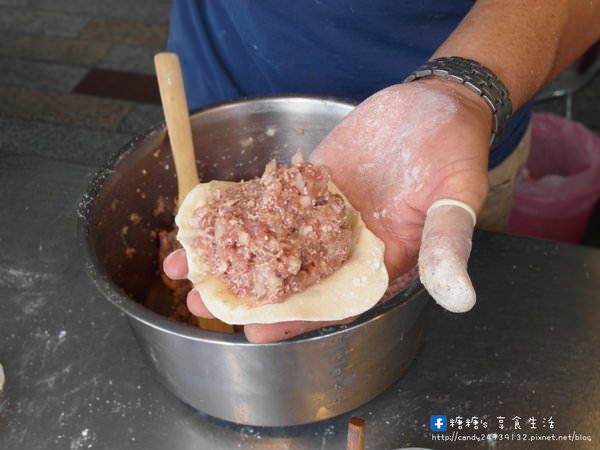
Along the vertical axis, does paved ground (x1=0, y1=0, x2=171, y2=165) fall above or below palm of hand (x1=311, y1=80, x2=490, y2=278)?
below

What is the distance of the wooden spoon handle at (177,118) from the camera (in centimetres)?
117

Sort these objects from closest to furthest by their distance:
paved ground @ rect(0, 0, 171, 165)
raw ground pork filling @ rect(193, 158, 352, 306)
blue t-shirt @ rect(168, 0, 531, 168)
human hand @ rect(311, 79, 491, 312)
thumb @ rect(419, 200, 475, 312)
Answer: thumb @ rect(419, 200, 475, 312), human hand @ rect(311, 79, 491, 312), raw ground pork filling @ rect(193, 158, 352, 306), blue t-shirt @ rect(168, 0, 531, 168), paved ground @ rect(0, 0, 171, 165)

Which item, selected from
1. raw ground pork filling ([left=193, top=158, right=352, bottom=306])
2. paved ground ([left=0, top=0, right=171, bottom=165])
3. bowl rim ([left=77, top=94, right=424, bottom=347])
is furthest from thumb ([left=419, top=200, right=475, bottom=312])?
paved ground ([left=0, top=0, right=171, bottom=165])

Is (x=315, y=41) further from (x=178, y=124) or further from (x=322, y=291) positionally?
(x=322, y=291)

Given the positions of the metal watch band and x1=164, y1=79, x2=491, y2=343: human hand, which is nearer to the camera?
x1=164, y1=79, x2=491, y2=343: human hand

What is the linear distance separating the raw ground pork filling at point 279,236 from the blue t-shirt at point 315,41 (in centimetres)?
45

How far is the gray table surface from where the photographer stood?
1100 mm

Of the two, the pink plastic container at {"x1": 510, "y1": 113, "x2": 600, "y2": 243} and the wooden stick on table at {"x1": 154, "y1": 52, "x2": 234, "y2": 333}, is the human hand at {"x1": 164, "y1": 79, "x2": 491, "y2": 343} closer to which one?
the wooden stick on table at {"x1": 154, "y1": 52, "x2": 234, "y2": 333}

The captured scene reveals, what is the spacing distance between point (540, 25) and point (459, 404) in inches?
29.9

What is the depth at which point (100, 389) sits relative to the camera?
1177mm

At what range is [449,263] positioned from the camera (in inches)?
30.6

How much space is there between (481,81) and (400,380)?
575 mm

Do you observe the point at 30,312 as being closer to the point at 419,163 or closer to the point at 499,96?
the point at 419,163

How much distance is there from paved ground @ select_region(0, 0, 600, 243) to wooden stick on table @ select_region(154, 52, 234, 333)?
1.80 meters
